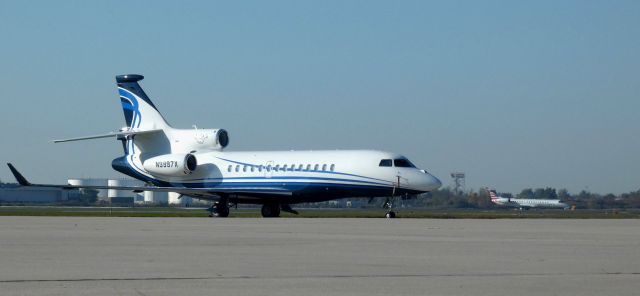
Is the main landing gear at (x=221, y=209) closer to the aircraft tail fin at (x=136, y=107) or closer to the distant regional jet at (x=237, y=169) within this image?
the distant regional jet at (x=237, y=169)

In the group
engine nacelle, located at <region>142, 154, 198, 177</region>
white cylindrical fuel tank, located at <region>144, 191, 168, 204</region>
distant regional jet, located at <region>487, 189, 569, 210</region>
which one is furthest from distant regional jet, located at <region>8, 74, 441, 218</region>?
white cylindrical fuel tank, located at <region>144, 191, 168, 204</region>

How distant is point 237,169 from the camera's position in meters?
51.7

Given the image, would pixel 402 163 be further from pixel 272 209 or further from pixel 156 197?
pixel 156 197

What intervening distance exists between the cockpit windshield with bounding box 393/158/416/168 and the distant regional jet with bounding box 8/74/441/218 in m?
0.06

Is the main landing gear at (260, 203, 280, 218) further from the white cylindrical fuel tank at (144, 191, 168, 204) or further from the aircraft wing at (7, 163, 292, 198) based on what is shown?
the white cylindrical fuel tank at (144, 191, 168, 204)

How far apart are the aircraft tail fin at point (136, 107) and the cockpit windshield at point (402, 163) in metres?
14.6

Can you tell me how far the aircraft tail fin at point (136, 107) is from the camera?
55.2 m

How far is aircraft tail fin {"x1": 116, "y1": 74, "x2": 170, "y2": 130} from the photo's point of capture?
5525cm

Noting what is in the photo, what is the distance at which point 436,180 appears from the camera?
46531mm

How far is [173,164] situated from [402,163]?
12.7 metres

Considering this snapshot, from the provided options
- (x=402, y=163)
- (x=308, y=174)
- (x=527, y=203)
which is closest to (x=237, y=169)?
(x=308, y=174)
